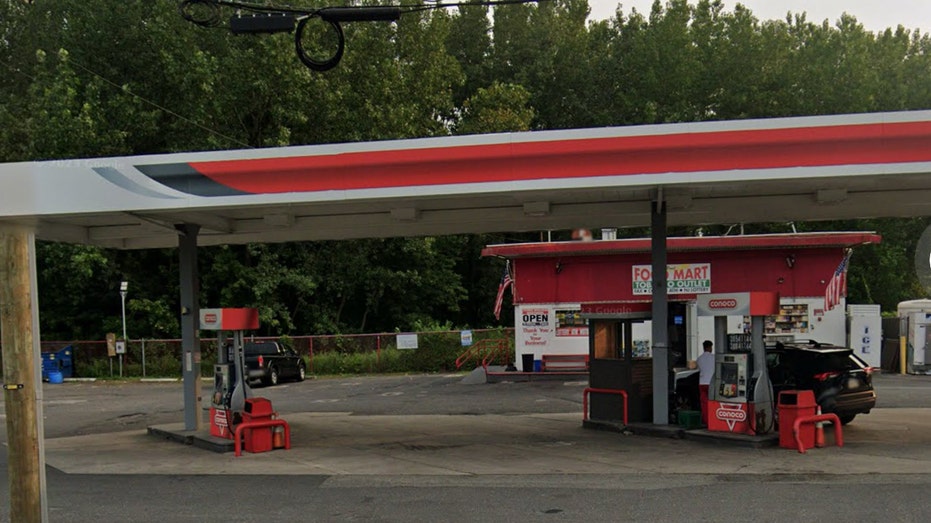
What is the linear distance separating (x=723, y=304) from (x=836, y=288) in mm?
14707

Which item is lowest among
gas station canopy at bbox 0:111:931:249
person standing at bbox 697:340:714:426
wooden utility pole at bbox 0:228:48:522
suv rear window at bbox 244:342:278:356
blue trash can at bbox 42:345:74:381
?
blue trash can at bbox 42:345:74:381

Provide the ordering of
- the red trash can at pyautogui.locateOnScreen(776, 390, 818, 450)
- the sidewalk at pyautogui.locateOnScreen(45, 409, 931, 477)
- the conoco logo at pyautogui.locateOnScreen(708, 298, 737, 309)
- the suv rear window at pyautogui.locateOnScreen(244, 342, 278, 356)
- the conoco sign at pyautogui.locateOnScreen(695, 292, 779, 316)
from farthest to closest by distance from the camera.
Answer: the suv rear window at pyautogui.locateOnScreen(244, 342, 278, 356), the conoco logo at pyautogui.locateOnScreen(708, 298, 737, 309), the conoco sign at pyautogui.locateOnScreen(695, 292, 779, 316), the red trash can at pyautogui.locateOnScreen(776, 390, 818, 450), the sidewalk at pyautogui.locateOnScreen(45, 409, 931, 477)

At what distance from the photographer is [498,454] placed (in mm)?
13453

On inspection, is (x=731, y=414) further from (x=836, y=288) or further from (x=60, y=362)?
(x=60, y=362)

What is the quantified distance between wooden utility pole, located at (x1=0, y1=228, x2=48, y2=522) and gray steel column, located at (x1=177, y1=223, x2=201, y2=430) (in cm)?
914

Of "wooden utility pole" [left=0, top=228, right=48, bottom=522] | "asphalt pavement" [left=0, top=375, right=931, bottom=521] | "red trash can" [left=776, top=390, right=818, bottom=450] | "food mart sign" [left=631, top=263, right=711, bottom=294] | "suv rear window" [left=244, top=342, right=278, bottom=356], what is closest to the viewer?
"wooden utility pole" [left=0, top=228, right=48, bottom=522]

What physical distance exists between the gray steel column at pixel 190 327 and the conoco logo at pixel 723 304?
941 centimetres

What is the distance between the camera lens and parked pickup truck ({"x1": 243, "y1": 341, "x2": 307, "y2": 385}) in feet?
93.0

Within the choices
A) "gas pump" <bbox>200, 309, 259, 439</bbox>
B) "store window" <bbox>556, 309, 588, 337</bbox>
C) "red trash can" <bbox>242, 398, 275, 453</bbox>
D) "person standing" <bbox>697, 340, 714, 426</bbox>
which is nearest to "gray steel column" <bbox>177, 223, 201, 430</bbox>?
"gas pump" <bbox>200, 309, 259, 439</bbox>

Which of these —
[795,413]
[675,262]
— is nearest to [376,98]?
[675,262]

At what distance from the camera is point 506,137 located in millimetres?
12953

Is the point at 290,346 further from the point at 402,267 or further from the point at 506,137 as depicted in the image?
the point at 506,137

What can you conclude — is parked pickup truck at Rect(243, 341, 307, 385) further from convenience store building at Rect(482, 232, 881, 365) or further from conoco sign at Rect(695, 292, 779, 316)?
conoco sign at Rect(695, 292, 779, 316)

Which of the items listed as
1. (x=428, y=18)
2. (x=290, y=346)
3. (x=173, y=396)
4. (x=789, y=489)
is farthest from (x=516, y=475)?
(x=428, y=18)
